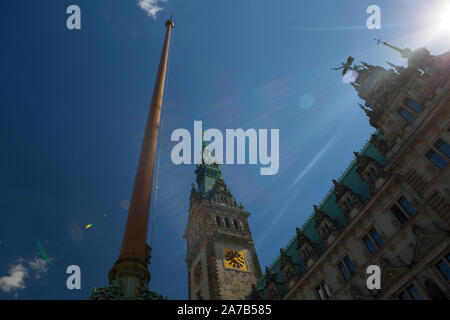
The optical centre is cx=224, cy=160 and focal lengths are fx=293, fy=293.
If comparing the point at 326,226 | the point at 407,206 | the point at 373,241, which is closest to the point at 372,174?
the point at 407,206

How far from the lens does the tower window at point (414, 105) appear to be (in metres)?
23.6

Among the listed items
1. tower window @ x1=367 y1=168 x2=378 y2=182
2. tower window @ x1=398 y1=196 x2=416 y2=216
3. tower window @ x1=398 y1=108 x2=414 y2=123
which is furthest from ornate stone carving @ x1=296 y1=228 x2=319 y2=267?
tower window @ x1=398 y1=108 x2=414 y2=123

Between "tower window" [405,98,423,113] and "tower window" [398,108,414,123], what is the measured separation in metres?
0.49

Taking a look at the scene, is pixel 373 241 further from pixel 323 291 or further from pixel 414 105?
pixel 414 105

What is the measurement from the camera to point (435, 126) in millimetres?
21062

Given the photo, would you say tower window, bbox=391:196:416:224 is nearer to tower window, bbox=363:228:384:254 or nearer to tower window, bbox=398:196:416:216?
tower window, bbox=398:196:416:216

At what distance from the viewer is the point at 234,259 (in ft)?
154

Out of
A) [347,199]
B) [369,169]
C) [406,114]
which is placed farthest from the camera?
[347,199]

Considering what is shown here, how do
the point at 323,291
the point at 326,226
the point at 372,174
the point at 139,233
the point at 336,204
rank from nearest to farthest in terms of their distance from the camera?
the point at 139,233, the point at 372,174, the point at 323,291, the point at 326,226, the point at 336,204

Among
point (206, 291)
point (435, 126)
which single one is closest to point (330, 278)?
point (435, 126)

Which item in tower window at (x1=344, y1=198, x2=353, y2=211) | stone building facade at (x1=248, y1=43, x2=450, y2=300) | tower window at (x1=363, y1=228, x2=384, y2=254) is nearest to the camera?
stone building facade at (x1=248, y1=43, x2=450, y2=300)

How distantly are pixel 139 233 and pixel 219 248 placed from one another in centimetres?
4169

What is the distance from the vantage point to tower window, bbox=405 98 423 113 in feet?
77.5

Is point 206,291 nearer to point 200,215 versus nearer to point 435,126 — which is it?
point 200,215
